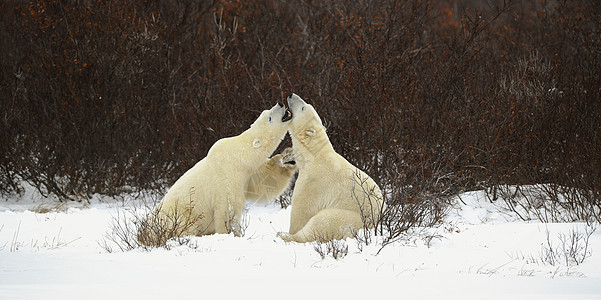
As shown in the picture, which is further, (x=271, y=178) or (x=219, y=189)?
(x=271, y=178)

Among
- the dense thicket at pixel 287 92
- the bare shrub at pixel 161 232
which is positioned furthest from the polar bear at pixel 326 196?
A: the dense thicket at pixel 287 92

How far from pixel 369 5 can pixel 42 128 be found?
5260mm

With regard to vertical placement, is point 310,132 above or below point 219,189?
above

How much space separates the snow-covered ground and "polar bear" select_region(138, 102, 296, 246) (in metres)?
0.24

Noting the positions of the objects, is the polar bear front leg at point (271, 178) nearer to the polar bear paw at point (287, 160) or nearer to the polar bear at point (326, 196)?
the polar bear paw at point (287, 160)

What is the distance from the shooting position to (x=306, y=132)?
15.3ft

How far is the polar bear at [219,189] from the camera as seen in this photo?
4.48 metres

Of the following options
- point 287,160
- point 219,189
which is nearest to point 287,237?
point 219,189

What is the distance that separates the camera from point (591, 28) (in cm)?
1109

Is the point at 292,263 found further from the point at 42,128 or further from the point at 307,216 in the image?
the point at 42,128

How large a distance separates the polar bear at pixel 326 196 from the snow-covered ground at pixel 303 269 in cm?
17

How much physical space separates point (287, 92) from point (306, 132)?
3929mm

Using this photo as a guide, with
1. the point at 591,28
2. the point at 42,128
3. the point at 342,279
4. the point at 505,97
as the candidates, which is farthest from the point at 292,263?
the point at 591,28

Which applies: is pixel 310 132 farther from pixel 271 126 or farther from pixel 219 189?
pixel 219 189
